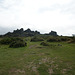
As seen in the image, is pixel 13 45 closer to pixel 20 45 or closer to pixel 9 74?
pixel 20 45

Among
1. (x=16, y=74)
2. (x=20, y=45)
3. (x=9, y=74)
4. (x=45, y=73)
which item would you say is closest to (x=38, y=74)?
(x=45, y=73)

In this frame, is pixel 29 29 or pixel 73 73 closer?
pixel 73 73

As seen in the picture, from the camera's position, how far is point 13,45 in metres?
33.5

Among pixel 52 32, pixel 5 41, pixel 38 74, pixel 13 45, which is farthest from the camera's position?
pixel 52 32

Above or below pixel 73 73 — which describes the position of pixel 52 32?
above

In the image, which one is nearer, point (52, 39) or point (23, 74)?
point (23, 74)

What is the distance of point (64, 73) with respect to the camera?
10406 millimetres

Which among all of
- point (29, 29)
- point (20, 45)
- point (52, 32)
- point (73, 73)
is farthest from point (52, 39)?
point (29, 29)

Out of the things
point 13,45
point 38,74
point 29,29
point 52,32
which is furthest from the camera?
point 29,29

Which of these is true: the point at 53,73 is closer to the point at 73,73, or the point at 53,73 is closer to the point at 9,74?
the point at 73,73

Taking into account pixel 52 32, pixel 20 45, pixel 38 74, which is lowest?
pixel 38 74

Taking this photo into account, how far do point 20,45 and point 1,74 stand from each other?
77.2 ft

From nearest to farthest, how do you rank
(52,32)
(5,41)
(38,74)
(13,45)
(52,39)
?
(38,74)
(13,45)
(5,41)
(52,39)
(52,32)

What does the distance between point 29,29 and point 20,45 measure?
13007cm
